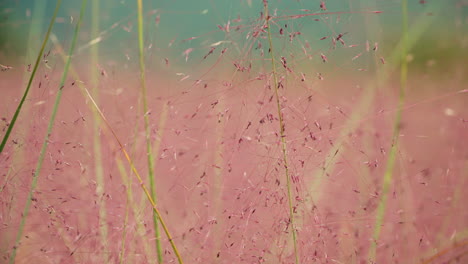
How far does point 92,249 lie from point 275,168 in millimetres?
578

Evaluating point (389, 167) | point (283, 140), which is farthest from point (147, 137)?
point (389, 167)

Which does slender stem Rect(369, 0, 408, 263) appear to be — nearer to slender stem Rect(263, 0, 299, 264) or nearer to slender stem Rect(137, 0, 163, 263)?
slender stem Rect(263, 0, 299, 264)

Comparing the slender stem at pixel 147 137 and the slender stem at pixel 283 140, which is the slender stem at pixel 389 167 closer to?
the slender stem at pixel 283 140

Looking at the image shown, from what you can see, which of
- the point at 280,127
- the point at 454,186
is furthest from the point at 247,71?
the point at 454,186

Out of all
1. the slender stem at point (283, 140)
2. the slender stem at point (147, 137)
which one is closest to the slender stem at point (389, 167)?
the slender stem at point (283, 140)

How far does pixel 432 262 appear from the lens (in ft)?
4.00

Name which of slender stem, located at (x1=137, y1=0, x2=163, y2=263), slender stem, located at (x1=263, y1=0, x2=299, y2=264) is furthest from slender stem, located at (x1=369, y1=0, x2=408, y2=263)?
slender stem, located at (x1=137, y1=0, x2=163, y2=263)

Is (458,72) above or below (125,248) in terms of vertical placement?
above

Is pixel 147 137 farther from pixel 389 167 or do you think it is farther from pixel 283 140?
pixel 389 167

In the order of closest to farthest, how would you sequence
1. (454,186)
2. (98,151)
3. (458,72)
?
(98,151) < (454,186) < (458,72)

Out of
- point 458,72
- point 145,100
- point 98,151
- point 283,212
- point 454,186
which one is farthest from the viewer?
point 458,72

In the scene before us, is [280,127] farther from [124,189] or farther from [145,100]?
[124,189]

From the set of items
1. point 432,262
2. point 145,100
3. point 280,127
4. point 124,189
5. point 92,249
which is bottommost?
point 432,262

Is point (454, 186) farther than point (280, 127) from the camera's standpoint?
Yes
